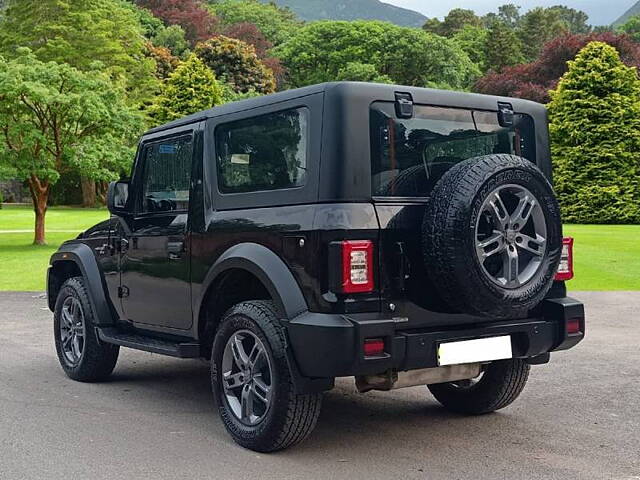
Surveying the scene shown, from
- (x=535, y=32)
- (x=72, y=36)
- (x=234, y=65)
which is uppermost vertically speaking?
(x=535, y=32)

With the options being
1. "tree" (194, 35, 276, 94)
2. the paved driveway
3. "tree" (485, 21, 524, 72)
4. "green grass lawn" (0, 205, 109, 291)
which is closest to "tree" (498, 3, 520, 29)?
"tree" (485, 21, 524, 72)

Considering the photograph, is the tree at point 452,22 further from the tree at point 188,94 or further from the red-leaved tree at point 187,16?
the tree at point 188,94

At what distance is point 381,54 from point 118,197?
62.0 m

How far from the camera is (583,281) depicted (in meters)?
15.6

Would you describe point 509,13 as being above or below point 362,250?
above

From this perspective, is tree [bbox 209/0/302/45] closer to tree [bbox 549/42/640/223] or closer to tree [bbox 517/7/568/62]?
tree [bbox 517/7/568/62]

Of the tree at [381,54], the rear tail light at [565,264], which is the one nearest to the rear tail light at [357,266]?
the rear tail light at [565,264]

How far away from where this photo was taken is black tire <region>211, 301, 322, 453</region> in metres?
4.71

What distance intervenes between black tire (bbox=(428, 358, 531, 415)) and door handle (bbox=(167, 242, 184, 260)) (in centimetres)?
219

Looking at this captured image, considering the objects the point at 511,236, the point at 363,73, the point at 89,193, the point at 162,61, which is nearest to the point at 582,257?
the point at 511,236

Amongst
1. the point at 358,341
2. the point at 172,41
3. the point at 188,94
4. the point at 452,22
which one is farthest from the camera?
the point at 452,22

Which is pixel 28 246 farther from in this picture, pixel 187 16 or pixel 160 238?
pixel 187 16

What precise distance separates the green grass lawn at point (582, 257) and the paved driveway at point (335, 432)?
824 centimetres

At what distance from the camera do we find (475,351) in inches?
192
